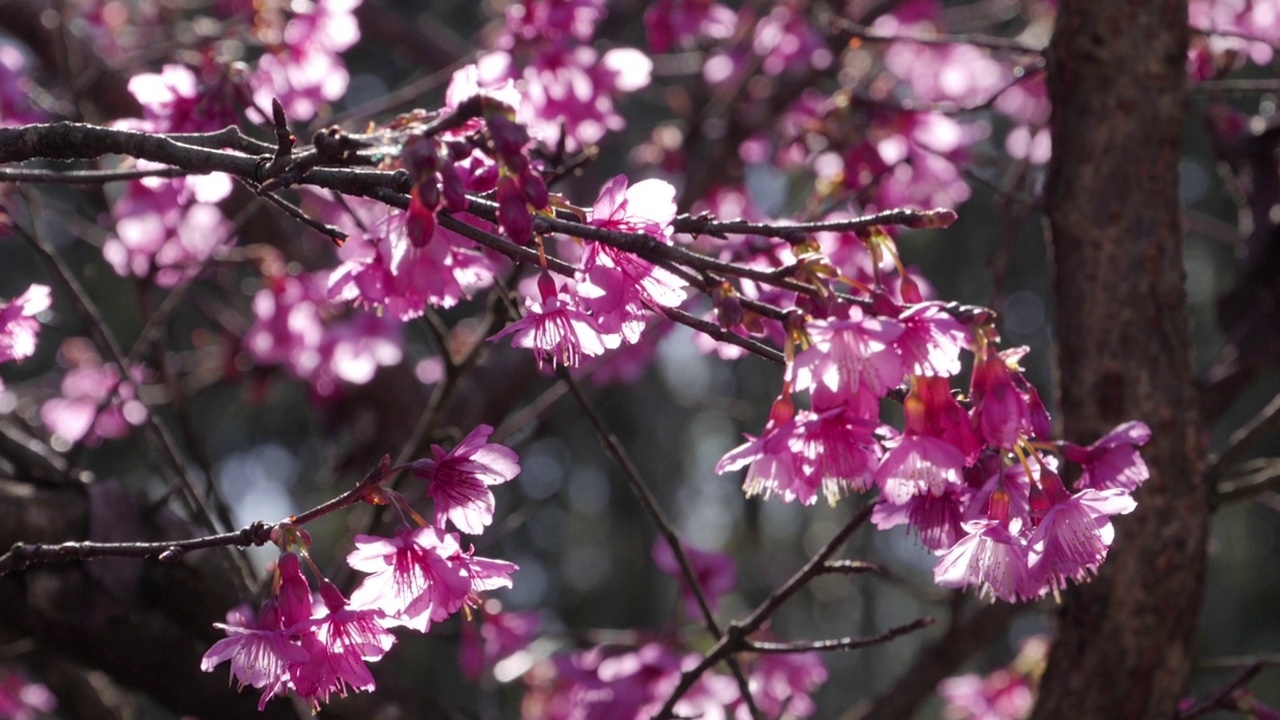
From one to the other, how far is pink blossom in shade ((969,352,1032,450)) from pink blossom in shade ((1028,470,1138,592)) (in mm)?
84

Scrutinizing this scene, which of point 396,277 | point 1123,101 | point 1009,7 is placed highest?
point 1009,7

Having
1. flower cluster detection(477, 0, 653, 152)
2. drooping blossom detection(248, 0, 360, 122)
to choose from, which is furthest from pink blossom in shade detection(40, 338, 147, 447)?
flower cluster detection(477, 0, 653, 152)

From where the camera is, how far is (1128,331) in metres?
1.64

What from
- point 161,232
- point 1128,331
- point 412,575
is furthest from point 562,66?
point 412,575

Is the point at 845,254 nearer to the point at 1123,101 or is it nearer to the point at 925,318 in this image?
the point at 1123,101

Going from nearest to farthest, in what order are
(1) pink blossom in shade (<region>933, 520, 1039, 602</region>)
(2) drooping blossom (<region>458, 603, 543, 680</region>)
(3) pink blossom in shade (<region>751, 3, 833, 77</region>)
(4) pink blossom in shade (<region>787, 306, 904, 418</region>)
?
(4) pink blossom in shade (<region>787, 306, 904, 418</region>), (1) pink blossom in shade (<region>933, 520, 1039, 602</region>), (2) drooping blossom (<region>458, 603, 543, 680</region>), (3) pink blossom in shade (<region>751, 3, 833, 77</region>)

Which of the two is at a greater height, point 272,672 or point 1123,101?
point 1123,101

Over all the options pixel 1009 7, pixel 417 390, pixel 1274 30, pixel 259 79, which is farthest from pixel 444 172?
pixel 1009 7

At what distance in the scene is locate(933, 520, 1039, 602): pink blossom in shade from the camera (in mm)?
970

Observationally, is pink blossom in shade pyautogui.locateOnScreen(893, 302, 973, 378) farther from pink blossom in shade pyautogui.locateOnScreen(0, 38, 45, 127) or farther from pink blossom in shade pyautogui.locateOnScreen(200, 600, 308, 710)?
pink blossom in shade pyautogui.locateOnScreen(0, 38, 45, 127)

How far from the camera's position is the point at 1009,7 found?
3.95m

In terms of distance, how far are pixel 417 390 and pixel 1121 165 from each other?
1985 mm

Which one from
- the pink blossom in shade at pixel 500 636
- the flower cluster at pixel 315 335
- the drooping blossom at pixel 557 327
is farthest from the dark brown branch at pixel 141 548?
the flower cluster at pixel 315 335

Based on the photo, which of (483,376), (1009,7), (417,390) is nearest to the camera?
(483,376)
